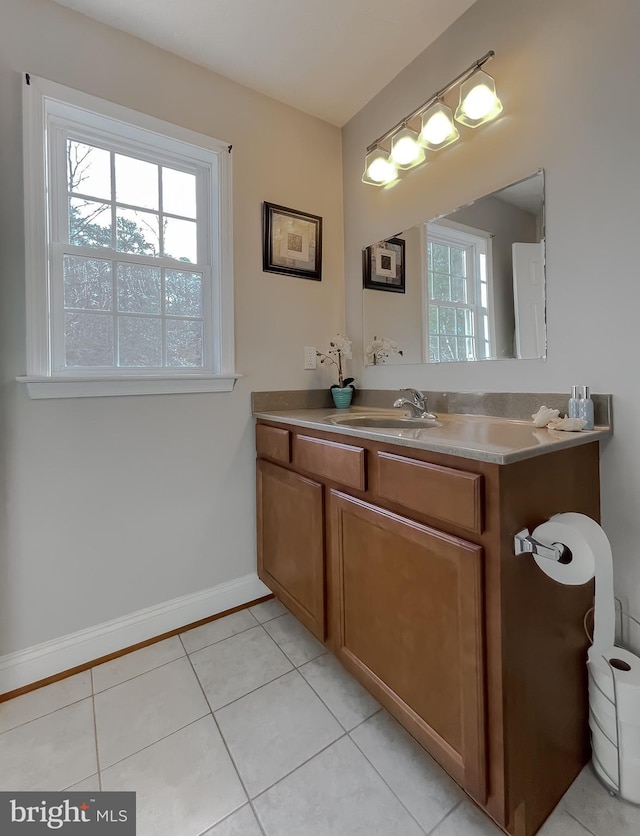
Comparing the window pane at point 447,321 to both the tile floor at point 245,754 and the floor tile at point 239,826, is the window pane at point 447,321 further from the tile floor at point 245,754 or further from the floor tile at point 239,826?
the floor tile at point 239,826

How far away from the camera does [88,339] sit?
4.99ft

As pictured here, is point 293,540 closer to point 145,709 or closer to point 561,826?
point 145,709

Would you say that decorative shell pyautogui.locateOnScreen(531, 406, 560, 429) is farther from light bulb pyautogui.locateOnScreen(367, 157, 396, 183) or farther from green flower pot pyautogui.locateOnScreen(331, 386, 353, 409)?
light bulb pyautogui.locateOnScreen(367, 157, 396, 183)

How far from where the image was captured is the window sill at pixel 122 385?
138cm

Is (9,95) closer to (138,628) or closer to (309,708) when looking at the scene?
(138,628)

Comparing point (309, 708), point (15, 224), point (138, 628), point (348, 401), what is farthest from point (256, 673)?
point (15, 224)

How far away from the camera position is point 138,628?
5.28 ft

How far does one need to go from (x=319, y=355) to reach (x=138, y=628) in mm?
1538

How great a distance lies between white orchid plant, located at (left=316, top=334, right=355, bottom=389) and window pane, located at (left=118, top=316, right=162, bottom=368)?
816 millimetres

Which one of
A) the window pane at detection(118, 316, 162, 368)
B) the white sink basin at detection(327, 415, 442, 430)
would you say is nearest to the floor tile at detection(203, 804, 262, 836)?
the white sink basin at detection(327, 415, 442, 430)

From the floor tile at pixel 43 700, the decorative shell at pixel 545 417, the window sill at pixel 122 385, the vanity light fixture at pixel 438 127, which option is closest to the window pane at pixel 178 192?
the window sill at pixel 122 385

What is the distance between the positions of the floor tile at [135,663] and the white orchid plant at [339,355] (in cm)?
141

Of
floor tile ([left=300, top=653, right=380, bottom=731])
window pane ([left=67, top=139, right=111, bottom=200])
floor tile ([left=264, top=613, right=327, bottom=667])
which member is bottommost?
floor tile ([left=300, top=653, right=380, bottom=731])

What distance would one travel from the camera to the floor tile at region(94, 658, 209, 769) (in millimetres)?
1164
